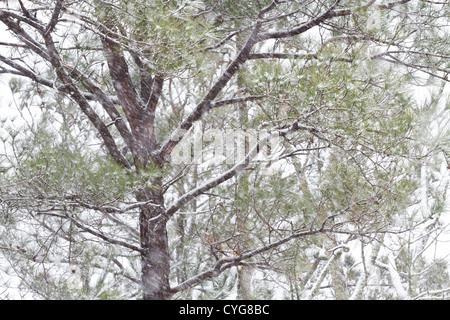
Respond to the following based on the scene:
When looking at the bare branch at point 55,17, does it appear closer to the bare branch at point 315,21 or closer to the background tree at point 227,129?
the background tree at point 227,129

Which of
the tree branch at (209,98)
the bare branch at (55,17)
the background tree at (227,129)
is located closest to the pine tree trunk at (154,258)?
the background tree at (227,129)

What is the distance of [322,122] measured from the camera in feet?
4.99

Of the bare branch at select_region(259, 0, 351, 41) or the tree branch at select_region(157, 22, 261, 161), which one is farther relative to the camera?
the tree branch at select_region(157, 22, 261, 161)

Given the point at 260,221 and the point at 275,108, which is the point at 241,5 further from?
the point at 260,221

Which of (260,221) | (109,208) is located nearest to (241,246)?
(260,221)

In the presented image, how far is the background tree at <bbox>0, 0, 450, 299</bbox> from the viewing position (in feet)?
4.80

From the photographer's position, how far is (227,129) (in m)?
2.13

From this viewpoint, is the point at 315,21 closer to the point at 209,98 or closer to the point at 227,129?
the point at 209,98

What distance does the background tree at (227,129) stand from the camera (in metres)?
1.46

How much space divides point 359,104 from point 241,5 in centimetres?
70
